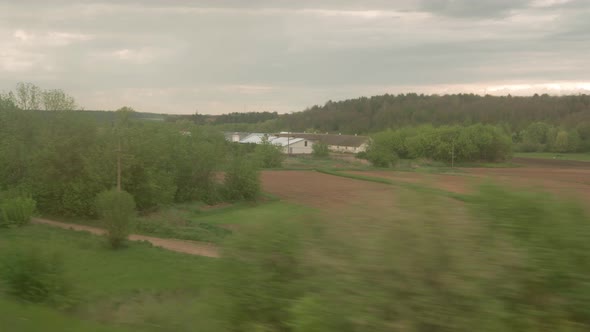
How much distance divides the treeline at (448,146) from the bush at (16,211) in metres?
34.7

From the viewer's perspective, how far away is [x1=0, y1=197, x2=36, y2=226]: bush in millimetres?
33719

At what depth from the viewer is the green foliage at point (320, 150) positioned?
291ft

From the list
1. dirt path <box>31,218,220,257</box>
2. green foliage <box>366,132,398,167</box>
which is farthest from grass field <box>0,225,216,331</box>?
green foliage <box>366,132,398,167</box>

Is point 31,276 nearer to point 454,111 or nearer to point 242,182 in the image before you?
point 242,182

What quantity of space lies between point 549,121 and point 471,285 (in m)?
82.6

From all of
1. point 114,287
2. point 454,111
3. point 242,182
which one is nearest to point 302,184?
point 242,182

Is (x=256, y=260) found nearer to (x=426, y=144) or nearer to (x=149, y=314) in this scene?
(x=149, y=314)

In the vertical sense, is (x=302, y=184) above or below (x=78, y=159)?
below

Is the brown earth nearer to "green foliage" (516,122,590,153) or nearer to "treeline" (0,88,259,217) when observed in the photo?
"green foliage" (516,122,590,153)

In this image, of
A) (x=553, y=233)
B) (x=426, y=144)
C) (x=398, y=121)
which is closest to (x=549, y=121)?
(x=398, y=121)

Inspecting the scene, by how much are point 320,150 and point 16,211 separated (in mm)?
58952

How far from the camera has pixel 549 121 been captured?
80.9 m

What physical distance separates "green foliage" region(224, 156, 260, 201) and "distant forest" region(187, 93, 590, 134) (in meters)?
Answer: 26.9

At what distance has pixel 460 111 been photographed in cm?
9044
